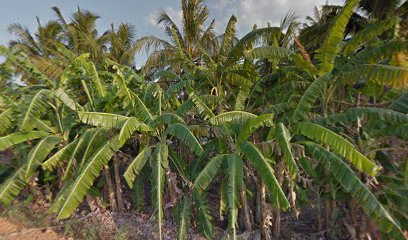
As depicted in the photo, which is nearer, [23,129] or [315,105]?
[23,129]

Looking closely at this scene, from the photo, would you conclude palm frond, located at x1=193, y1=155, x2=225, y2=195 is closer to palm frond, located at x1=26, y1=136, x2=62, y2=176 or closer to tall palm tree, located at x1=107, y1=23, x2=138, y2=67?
palm frond, located at x1=26, y1=136, x2=62, y2=176

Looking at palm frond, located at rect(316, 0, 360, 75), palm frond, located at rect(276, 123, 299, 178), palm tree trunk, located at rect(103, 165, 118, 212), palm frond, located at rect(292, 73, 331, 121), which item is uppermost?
palm frond, located at rect(316, 0, 360, 75)

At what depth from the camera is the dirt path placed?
17.0ft

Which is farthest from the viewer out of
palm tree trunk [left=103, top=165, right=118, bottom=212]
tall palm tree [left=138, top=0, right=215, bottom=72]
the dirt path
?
tall palm tree [left=138, top=0, right=215, bottom=72]

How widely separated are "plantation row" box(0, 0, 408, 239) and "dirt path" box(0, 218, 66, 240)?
62 centimetres

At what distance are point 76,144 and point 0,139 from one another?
1409mm

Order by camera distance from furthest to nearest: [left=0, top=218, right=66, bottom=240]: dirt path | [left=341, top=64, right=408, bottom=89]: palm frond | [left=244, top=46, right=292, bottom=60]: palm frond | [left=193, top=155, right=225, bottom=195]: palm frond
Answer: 1. [left=244, top=46, right=292, bottom=60]: palm frond
2. [left=0, top=218, right=66, bottom=240]: dirt path
3. [left=193, top=155, right=225, bottom=195]: palm frond
4. [left=341, top=64, right=408, bottom=89]: palm frond

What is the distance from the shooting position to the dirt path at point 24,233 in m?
5.19

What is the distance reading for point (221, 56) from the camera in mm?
7199

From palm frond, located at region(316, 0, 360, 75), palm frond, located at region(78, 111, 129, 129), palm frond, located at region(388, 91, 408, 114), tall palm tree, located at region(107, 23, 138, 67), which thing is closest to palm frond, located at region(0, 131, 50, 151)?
palm frond, located at region(78, 111, 129, 129)

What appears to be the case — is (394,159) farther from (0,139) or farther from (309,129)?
(0,139)

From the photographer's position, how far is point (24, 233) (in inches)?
208

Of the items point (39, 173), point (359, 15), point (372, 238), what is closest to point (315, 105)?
point (372, 238)

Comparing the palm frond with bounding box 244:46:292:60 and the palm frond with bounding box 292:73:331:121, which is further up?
the palm frond with bounding box 244:46:292:60
